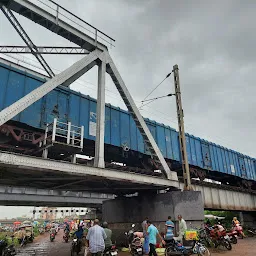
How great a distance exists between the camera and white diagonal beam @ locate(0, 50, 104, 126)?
8781 mm

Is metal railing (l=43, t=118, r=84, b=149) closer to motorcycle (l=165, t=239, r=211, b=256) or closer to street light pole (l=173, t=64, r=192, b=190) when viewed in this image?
motorcycle (l=165, t=239, r=211, b=256)

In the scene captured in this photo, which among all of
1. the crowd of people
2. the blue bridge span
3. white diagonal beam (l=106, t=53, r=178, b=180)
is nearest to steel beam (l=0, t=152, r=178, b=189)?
white diagonal beam (l=106, t=53, r=178, b=180)

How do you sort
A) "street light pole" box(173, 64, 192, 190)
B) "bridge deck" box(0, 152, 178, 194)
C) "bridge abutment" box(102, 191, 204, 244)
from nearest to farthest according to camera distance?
"bridge deck" box(0, 152, 178, 194) → "bridge abutment" box(102, 191, 204, 244) → "street light pole" box(173, 64, 192, 190)

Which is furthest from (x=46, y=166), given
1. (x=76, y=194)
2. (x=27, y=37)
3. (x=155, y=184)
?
(x=76, y=194)

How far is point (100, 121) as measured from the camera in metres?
11.7

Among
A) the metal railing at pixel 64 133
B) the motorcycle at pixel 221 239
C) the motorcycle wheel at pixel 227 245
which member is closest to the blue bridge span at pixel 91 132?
the metal railing at pixel 64 133

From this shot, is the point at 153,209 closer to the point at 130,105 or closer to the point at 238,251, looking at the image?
the point at 238,251

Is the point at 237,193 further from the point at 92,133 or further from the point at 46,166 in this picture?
the point at 46,166

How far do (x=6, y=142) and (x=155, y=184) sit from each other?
26.1ft

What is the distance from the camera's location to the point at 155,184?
13320mm

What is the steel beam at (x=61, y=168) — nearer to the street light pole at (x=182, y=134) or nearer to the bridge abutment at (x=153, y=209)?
the bridge abutment at (x=153, y=209)

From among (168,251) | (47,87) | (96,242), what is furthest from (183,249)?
(47,87)

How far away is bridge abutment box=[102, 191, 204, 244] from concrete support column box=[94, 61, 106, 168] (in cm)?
531

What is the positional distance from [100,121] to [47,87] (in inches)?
113
